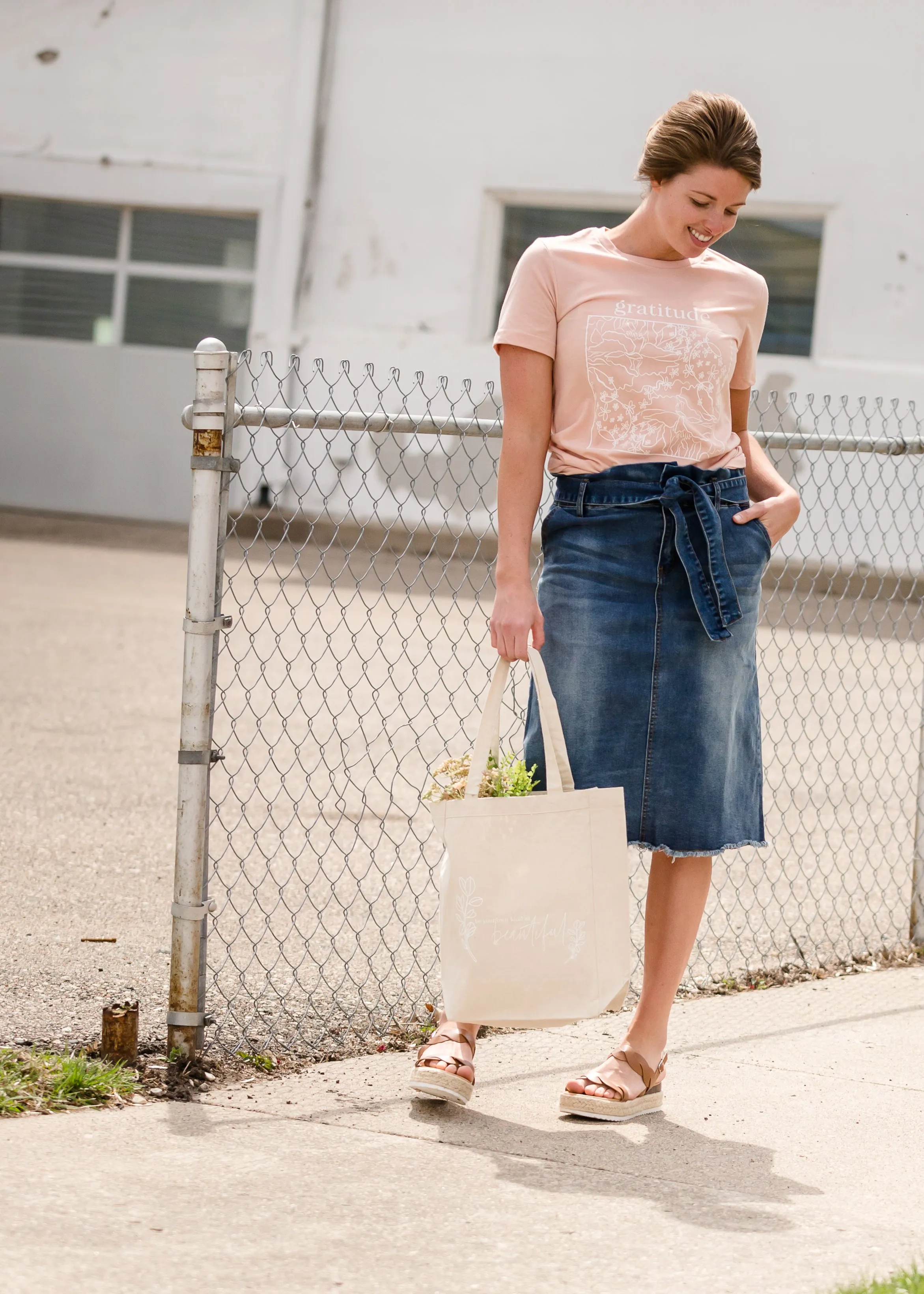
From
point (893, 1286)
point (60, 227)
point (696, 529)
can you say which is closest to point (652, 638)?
point (696, 529)

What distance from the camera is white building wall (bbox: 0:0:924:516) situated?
12328mm

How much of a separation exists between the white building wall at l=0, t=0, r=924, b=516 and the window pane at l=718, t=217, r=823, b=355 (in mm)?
218

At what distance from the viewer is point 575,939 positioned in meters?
2.55

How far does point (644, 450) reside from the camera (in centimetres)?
268

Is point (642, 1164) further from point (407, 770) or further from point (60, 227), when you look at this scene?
point (60, 227)

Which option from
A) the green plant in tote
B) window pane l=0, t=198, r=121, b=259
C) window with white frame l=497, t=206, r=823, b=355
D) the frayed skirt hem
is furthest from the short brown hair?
window pane l=0, t=198, r=121, b=259

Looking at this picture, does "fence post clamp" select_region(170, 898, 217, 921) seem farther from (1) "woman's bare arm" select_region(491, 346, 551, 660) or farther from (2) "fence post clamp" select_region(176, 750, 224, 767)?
(1) "woman's bare arm" select_region(491, 346, 551, 660)

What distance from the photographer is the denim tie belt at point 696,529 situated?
8.71 ft

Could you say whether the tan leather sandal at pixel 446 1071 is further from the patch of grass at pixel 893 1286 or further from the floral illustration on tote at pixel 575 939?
the patch of grass at pixel 893 1286

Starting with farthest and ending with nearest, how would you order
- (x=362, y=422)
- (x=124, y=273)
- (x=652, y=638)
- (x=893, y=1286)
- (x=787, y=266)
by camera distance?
(x=124, y=273) → (x=787, y=266) → (x=362, y=422) → (x=652, y=638) → (x=893, y=1286)

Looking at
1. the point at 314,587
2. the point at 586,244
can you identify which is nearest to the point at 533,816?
the point at 586,244

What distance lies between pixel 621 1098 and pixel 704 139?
5.70 feet

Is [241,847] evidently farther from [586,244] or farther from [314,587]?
[314,587]

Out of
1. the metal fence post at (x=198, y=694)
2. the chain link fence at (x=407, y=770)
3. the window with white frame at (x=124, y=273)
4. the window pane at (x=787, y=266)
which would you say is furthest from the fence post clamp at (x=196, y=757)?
the window with white frame at (x=124, y=273)
